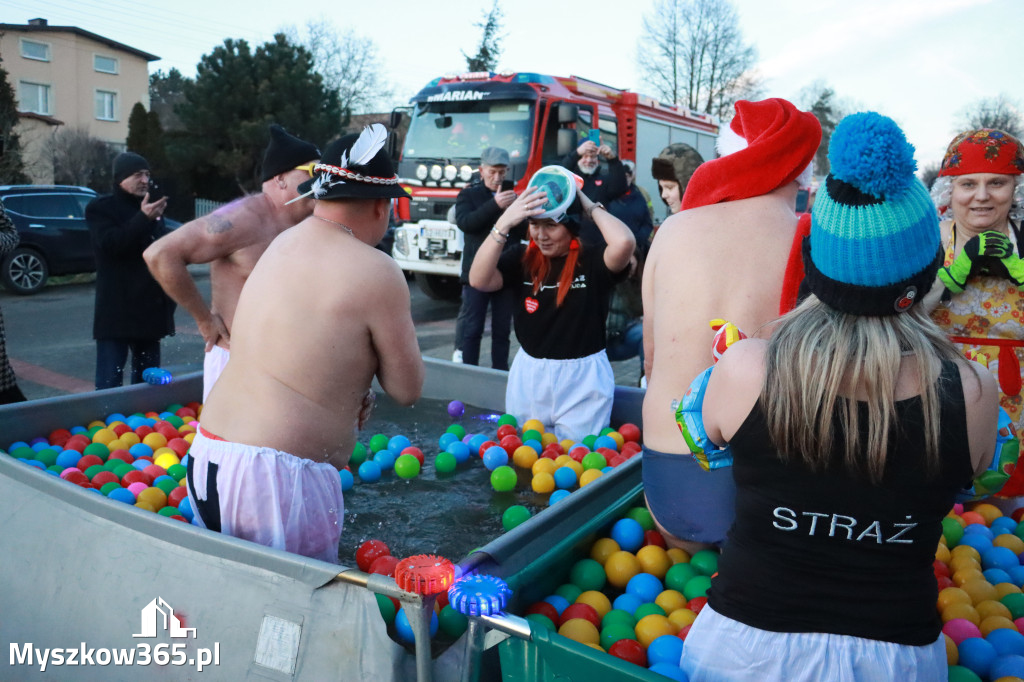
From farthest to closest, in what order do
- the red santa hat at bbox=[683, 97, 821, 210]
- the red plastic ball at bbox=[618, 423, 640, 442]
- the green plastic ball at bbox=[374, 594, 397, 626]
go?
the red plastic ball at bbox=[618, 423, 640, 442] < the red santa hat at bbox=[683, 97, 821, 210] < the green plastic ball at bbox=[374, 594, 397, 626]

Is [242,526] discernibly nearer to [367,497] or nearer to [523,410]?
[367,497]

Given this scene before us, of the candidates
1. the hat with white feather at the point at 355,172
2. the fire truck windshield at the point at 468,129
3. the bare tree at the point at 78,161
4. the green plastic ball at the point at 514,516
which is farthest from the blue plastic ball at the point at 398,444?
the bare tree at the point at 78,161

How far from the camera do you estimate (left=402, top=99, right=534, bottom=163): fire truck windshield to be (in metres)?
12.4

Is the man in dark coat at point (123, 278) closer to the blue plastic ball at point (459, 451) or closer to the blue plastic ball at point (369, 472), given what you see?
the blue plastic ball at point (369, 472)

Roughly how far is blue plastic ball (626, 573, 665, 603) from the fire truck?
9.33m

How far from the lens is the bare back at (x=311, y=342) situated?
2568mm

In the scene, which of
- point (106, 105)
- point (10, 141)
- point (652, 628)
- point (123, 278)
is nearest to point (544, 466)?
point (652, 628)

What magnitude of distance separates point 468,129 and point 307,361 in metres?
10.9

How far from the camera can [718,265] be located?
9.19 feet

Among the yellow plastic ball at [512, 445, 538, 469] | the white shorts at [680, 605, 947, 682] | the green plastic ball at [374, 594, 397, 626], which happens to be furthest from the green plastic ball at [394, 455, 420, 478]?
the white shorts at [680, 605, 947, 682]

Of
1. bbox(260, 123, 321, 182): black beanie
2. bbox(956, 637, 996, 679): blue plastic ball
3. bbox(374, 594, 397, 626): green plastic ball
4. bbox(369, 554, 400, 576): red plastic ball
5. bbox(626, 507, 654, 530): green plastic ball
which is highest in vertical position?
bbox(260, 123, 321, 182): black beanie

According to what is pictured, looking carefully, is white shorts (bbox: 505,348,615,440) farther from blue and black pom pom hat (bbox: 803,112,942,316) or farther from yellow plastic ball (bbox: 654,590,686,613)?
blue and black pom pom hat (bbox: 803,112,942,316)

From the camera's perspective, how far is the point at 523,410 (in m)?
5.16

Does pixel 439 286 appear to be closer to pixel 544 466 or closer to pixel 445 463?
pixel 445 463
